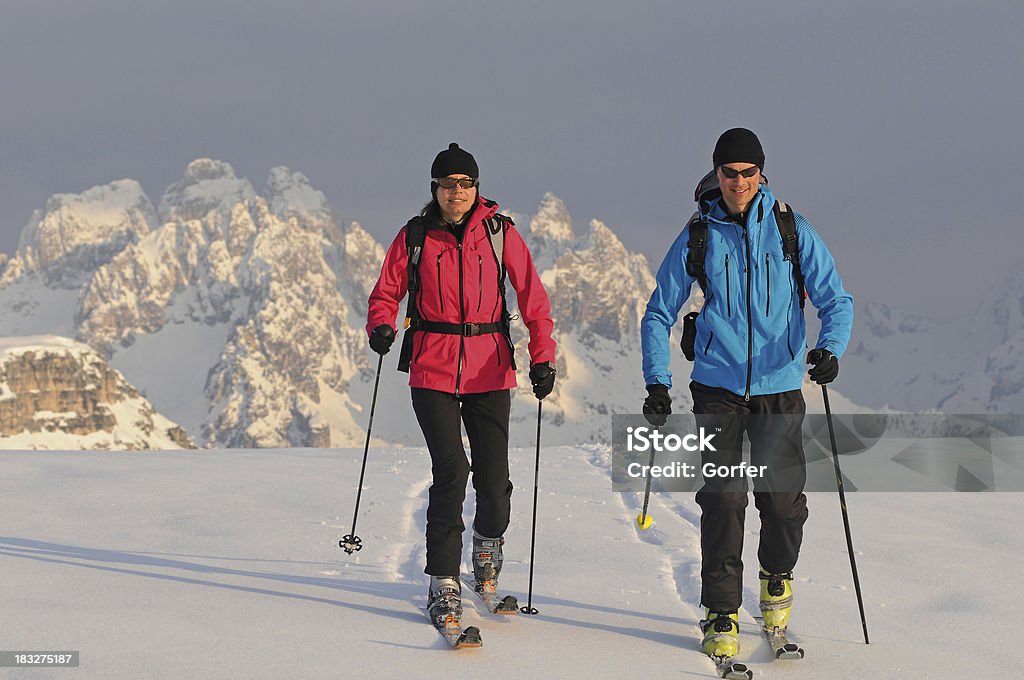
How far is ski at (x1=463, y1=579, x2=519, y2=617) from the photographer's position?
6.26 m

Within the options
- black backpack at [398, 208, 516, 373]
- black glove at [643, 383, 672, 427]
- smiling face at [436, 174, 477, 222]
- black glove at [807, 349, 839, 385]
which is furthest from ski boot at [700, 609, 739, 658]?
smiling face at [436, 174, 477, 222]

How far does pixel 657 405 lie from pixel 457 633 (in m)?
1.62

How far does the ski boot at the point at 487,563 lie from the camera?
653 centimetres

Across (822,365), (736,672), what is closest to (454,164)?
(822,365)

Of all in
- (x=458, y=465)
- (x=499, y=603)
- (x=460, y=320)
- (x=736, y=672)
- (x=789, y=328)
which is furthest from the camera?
(x=499, y=603)

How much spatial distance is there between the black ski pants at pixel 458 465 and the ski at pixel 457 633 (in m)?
0.38

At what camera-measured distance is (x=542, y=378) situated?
6.15m

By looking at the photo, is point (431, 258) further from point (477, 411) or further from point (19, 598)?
point (19, 598)

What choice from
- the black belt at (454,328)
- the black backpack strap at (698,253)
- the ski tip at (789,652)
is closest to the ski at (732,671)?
the ski tip at (789,652)

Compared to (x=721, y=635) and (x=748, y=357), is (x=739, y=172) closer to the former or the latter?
(x=748, y=357)

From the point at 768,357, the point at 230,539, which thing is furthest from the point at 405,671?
the point at 230,539

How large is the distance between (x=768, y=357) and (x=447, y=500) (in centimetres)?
202

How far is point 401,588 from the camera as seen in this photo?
6.97m

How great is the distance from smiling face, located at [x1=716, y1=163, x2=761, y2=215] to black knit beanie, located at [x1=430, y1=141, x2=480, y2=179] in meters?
1.49
